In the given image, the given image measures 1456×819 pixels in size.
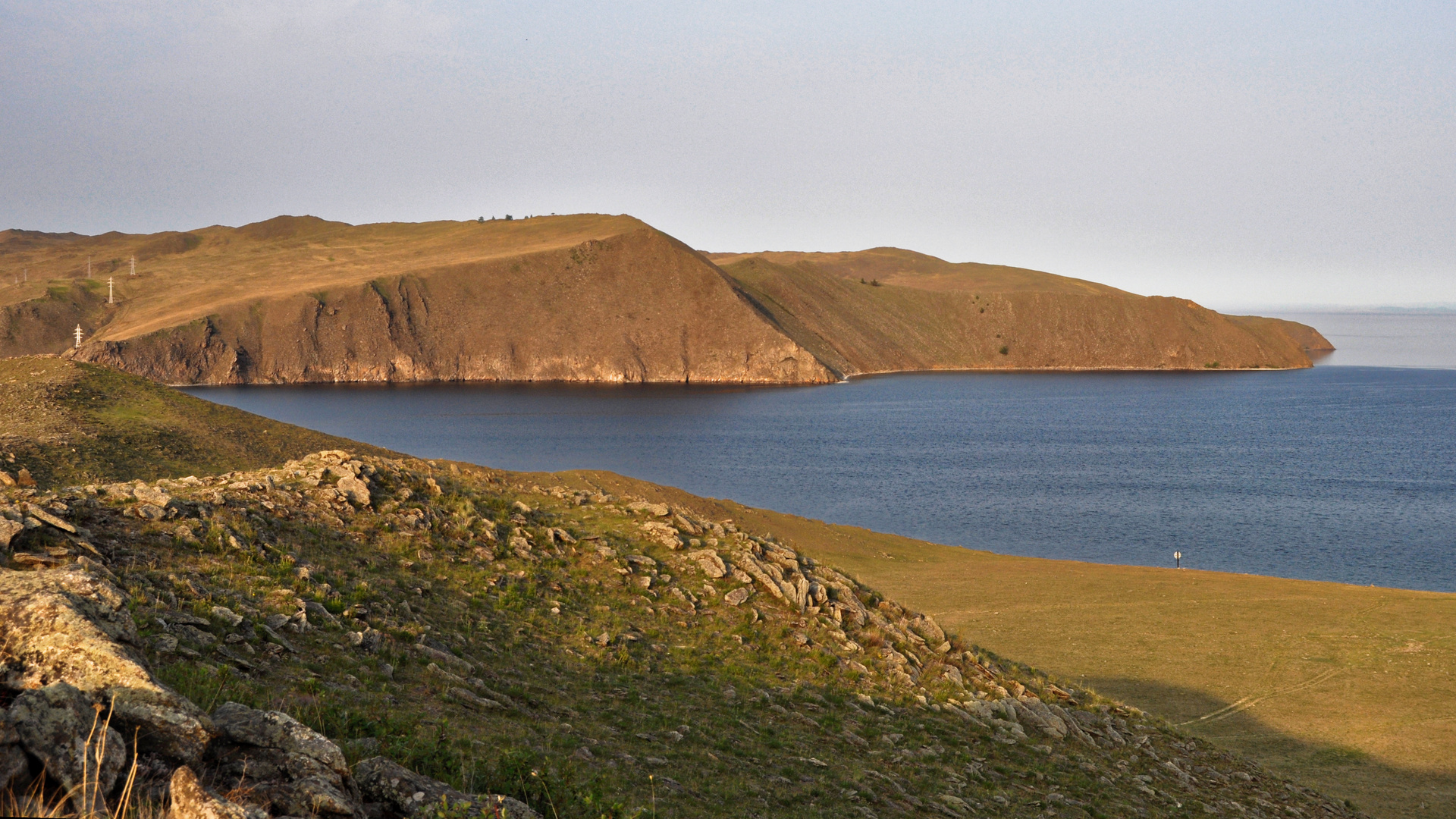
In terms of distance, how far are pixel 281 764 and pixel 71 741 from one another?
1501 millimetres

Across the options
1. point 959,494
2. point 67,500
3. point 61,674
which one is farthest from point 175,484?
point 959,494

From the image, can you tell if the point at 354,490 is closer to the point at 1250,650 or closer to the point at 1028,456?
the point at 1250,650

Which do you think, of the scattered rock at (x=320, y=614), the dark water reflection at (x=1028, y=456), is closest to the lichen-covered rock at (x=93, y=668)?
the scattered rock at (x=320, y=614)

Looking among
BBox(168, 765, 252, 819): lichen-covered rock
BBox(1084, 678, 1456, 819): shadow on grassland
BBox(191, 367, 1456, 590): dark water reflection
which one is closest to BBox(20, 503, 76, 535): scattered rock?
BBox(168, 765, 252, 819): lichen-covered rock

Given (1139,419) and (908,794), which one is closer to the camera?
(908,794)

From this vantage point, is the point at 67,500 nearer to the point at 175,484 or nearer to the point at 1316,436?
the point at 175,484

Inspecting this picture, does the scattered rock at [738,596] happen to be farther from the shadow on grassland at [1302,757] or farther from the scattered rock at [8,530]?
the scattered rock at [8,530]

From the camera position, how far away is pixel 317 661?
37.9 ft

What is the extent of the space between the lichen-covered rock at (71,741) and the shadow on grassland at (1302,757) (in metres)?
22.2

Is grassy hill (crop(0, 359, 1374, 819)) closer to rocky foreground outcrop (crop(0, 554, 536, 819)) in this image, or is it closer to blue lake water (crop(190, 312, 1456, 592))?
rocky foreground outcrop (crop(0, 554, 536, 819))

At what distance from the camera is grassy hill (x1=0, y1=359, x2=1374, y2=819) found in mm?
10602

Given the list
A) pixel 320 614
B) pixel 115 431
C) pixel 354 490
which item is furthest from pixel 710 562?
pixel 115 431

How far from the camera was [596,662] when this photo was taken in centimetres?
1552

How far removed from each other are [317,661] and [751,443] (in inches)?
3550
